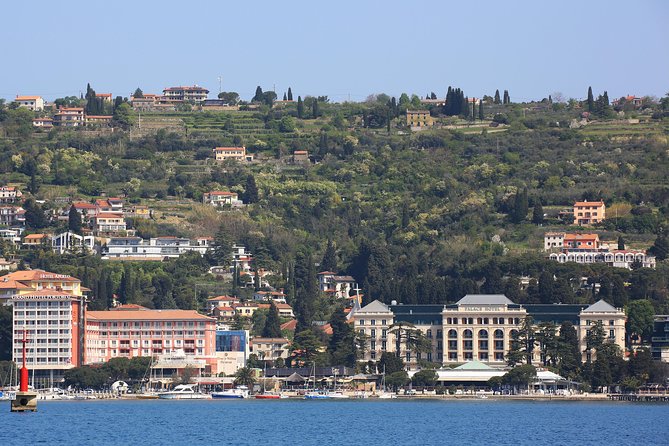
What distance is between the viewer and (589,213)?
173m

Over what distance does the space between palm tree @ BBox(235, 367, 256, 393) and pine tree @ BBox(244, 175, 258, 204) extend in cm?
4930

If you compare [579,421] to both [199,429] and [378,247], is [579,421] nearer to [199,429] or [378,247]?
[199,429]

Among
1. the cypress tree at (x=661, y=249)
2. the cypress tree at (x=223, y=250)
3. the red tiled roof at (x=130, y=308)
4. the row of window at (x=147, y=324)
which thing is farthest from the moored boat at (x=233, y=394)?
the cypress tree at (x=661, y=249)

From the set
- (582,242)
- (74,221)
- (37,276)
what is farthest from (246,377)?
(582,242)

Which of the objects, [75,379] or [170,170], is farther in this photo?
[170,170]

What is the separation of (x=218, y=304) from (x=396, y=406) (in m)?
37.4

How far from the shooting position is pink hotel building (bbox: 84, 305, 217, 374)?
143 meters

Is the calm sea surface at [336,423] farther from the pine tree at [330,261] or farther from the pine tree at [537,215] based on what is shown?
the pine tree at [537,215]

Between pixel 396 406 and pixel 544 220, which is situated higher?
pixel 544 220

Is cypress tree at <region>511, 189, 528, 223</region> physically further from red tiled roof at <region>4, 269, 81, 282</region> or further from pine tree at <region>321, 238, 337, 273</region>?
red tiled roof at <region>4, 269, 81, 282</region>

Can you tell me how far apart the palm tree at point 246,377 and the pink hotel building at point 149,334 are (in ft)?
14.1

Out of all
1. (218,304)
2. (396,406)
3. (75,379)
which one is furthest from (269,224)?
(396,406)

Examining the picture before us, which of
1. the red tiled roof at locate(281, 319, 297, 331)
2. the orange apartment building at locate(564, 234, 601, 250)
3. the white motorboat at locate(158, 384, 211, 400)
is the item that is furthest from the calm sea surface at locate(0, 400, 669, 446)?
the orange apartment building at locate(564, 234, 601, 250)

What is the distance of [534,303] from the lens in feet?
478
